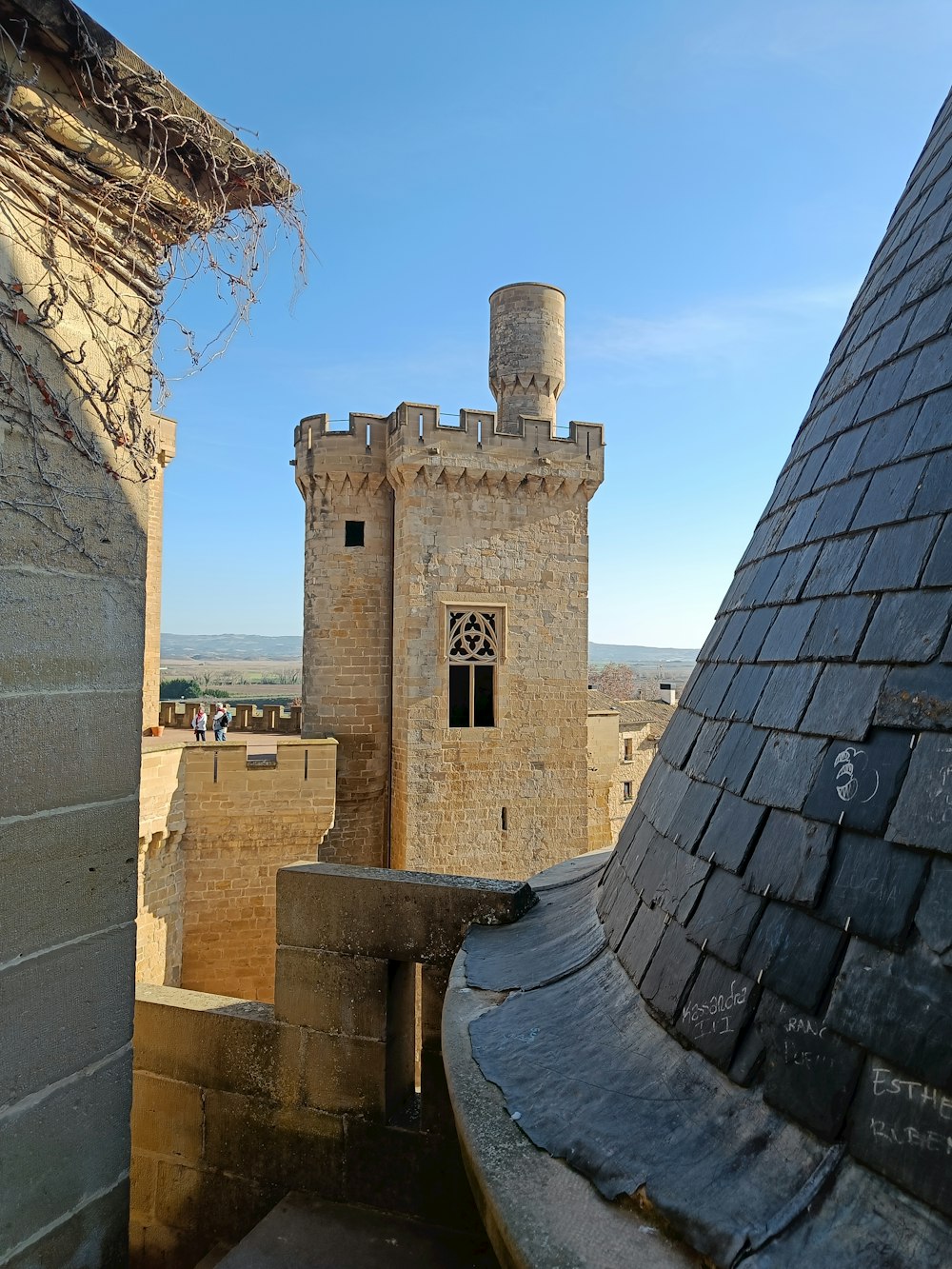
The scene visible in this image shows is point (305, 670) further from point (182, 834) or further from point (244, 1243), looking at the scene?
point (244, 1243)

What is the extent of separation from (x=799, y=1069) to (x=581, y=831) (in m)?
11.1

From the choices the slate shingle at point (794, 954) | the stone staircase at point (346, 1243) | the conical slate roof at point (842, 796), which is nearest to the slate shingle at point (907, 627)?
the conical slate roof at point (842, 796)

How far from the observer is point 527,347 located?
13.2 m

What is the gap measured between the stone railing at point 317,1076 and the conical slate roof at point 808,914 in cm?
97

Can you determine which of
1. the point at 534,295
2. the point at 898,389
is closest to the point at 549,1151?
the point at 898,389

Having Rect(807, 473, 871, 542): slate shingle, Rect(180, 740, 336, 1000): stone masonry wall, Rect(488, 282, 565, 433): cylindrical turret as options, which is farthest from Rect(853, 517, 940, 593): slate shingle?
Rect(488, 282, 565, 433): cylindrical turret

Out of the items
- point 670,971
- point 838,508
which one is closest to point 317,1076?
point 670,971

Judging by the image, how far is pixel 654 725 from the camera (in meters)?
22.4

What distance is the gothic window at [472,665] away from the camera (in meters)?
11.5

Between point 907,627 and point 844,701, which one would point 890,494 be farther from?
point 844,701

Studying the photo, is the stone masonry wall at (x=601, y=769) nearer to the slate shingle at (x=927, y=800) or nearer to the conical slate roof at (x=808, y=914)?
the conical slate roof at (x=808, y=914)

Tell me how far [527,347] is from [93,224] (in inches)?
470

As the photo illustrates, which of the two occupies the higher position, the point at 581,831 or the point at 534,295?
the point at 534,295

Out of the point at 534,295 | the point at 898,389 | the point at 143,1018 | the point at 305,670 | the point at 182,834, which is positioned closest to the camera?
the point at 898,389
